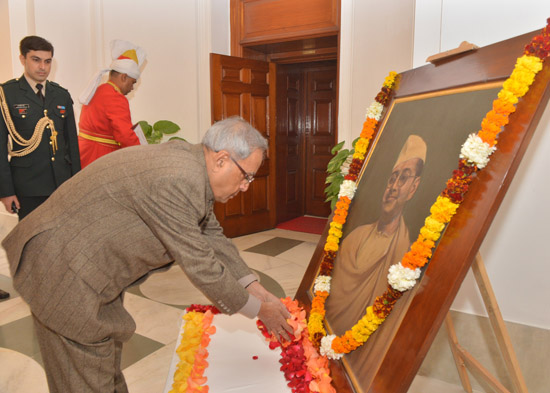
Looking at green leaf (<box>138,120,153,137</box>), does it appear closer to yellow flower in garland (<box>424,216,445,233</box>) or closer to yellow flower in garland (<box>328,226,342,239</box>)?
Answer: yellow flower in garland (<box>328,226,342,239</box>)

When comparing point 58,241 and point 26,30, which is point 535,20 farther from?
point 26,30

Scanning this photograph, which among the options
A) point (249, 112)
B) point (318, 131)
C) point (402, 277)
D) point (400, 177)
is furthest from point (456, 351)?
point (318, 131)

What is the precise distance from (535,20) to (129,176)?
213 centimetres

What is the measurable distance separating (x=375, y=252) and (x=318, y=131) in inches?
224

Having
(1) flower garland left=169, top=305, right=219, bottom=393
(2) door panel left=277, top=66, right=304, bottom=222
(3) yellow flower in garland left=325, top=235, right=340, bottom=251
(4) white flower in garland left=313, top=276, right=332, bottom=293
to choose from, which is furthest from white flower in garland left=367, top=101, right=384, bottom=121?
(2) door panel left=277, top=66, right=304, bottom=222

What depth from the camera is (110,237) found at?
1.29 m

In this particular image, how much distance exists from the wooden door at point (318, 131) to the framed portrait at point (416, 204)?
16.7 feet

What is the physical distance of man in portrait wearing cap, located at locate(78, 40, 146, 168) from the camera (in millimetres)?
3295

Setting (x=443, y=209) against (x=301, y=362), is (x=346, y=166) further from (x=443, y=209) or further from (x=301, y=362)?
(x=443, y=209)

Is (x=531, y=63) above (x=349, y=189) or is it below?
above

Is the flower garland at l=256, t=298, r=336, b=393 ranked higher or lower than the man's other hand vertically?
lower

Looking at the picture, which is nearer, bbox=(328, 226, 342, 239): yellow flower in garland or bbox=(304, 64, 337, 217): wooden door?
bbox=(328, 226, 342, 239): yellow flower in garland

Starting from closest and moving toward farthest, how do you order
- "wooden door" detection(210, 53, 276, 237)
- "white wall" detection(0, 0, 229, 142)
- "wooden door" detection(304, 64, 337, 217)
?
"white wall" detection(0, 0, 229, 142) → "wooden door" detection(210, 53, 276, 237) → "wooden door" detection(304, 64, 337, 217)

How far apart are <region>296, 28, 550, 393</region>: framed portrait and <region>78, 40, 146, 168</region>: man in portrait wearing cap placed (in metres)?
2.10
